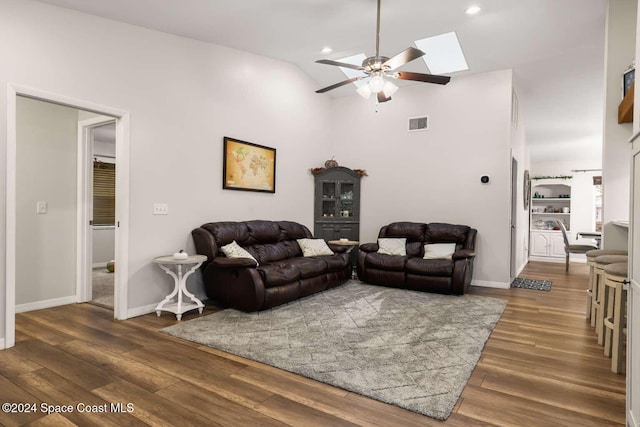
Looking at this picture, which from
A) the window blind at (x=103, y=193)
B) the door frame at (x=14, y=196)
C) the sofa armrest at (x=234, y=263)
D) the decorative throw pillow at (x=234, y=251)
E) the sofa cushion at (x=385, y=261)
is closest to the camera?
the door frame at (x=14, y=196)

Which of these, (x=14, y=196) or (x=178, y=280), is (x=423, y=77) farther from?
(x=14, y=196)

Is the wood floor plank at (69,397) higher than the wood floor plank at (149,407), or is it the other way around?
the wood floor plank at (149,407)

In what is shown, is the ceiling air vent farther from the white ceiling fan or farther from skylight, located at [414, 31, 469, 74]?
the white ceiling fan

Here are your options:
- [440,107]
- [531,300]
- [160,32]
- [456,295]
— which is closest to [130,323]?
[160,32]

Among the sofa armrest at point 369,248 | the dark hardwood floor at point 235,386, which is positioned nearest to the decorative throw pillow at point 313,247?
the sofa armrest at point 369,248

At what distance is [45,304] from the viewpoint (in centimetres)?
404

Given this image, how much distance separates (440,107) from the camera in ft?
19.2

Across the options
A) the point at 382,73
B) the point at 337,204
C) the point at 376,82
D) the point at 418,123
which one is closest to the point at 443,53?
the point at 418,123

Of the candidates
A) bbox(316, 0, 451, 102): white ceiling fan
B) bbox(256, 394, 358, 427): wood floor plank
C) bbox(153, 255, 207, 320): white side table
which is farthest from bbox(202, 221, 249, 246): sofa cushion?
bbox(256, 394, 358, 427): wood floor plank

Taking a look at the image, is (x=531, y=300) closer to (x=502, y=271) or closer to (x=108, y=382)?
(x=502, y=271)

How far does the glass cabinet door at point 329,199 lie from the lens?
21.0 ft

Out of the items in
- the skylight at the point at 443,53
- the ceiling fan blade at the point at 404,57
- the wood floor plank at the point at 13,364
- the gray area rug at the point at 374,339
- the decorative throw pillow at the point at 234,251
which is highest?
the skylight at the point at 443,53

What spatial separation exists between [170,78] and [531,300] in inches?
206

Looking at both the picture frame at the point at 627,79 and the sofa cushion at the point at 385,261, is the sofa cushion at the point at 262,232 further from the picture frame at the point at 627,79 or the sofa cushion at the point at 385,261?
the picture frame at the point at 627,79
